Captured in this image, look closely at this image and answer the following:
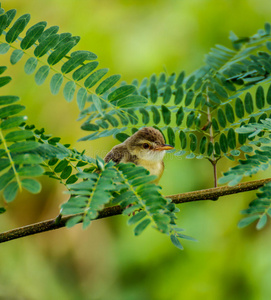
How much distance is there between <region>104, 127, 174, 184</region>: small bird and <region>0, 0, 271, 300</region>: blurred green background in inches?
53.2

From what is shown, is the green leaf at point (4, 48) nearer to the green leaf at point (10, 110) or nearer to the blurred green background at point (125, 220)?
the green leaf at point (10, 110)

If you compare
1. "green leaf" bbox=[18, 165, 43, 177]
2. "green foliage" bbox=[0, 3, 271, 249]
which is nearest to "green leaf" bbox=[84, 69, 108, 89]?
"green foliage" bbox=[0, 3, 271, 249]

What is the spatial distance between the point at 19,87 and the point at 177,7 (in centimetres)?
224

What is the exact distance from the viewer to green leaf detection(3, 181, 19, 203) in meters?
1.26

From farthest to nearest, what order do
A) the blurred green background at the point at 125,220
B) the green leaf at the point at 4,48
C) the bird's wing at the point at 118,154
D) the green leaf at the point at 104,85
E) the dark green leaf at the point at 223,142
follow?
the blurred green background at the point at 125,220 < the bird's wing at the point at 118,154 < the dark green leaf at the point at 223,142 < the green leaf at the point at 104,85 < the green leaf at the point at 4,48

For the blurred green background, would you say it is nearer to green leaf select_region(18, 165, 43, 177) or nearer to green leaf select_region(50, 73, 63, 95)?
green leaf select_region(50, 73, 63, 95)

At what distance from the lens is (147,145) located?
10.1 ft

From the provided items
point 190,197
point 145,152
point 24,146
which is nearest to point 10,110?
point 24,146

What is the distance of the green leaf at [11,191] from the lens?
1.26 m

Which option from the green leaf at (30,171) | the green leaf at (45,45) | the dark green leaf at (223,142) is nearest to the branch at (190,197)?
the dark green leaf at (223,142)

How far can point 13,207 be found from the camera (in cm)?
553

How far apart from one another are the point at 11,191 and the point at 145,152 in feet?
6.06

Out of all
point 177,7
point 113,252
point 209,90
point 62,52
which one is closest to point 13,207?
point 113,252

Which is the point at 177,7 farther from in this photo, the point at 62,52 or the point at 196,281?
the point at 62,52
